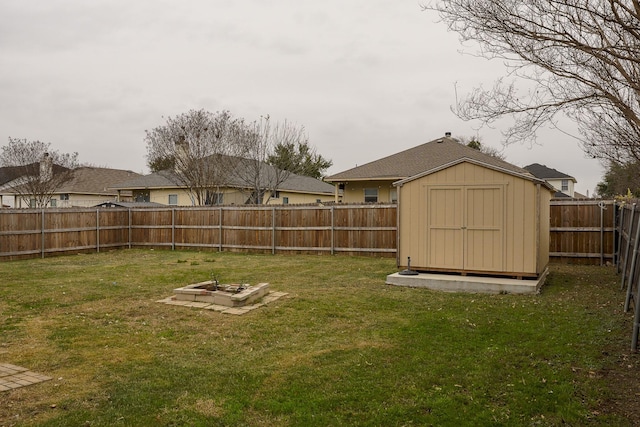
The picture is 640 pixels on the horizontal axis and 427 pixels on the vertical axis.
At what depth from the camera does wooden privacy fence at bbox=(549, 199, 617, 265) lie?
12.5 metres

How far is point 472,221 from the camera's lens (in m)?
9.46

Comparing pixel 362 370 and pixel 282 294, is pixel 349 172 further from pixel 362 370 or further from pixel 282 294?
pixel 362 370

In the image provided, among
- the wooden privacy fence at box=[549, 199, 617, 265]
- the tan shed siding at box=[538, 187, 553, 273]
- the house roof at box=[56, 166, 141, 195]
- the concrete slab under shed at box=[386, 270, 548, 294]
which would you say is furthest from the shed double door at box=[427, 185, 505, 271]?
the house roof at box=[56, 166, 141, 195]

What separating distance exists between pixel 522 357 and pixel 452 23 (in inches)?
190

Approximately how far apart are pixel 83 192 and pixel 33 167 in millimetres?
4651

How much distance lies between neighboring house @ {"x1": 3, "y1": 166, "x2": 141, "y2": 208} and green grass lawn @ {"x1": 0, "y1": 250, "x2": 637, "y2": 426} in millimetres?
24632

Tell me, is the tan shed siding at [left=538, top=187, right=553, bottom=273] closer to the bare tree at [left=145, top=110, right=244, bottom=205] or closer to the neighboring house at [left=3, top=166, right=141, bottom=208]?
the bare tree at [left=145, top=110, right=244, bottom=205]

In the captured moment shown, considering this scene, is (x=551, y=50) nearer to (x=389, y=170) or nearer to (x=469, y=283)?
(x=469, y=283)

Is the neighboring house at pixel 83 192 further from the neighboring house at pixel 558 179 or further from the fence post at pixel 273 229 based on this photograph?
the neighboring house at pixel 558 179

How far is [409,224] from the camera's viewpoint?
33.2ft

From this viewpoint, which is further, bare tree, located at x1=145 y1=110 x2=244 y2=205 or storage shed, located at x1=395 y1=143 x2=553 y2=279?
bare tree, located at x1=145 y1=110 x2=244 y2=205

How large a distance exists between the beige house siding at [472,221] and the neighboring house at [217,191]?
14738mm

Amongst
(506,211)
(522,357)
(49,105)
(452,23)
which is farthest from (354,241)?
(49,105)

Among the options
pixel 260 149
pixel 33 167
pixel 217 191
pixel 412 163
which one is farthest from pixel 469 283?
pixel 33 167
